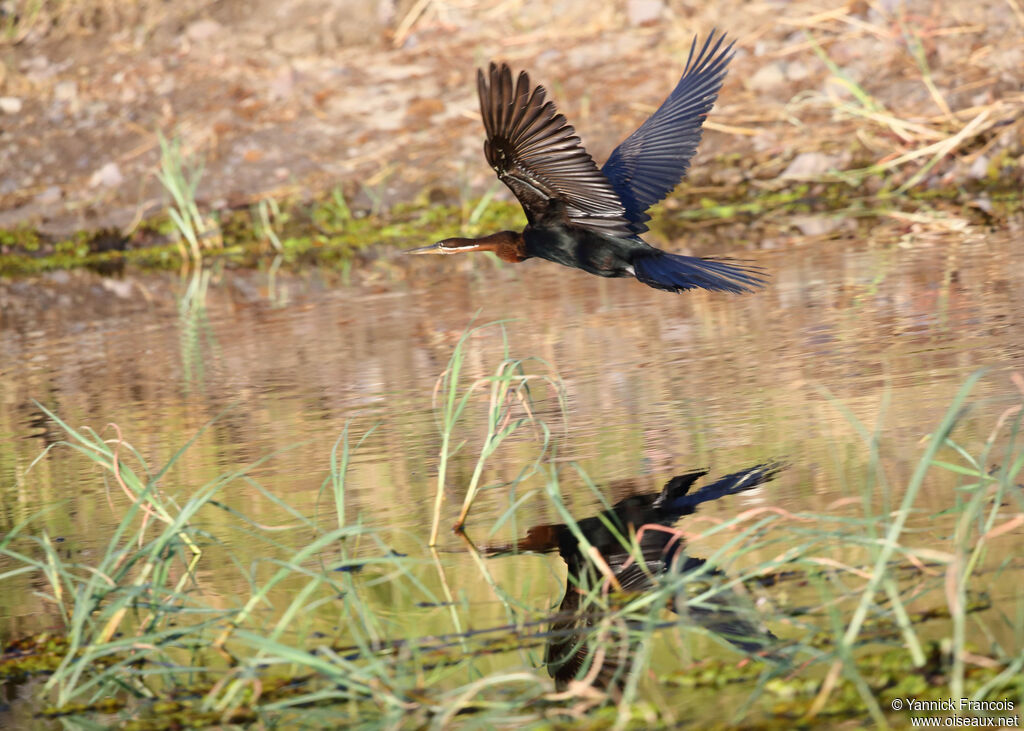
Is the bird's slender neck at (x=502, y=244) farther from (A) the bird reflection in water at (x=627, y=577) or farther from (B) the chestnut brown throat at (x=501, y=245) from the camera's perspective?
(A) the bird reflection in water at (x=627, y=577)

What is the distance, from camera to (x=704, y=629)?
2543mm

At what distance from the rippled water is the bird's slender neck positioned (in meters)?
0.48

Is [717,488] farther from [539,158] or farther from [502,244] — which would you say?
[502,244]

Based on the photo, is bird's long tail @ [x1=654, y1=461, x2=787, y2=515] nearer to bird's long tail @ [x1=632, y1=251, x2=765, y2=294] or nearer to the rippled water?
the rippled water

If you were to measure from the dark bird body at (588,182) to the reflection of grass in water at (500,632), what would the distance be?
41.6 inches

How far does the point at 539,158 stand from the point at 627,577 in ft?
5.36

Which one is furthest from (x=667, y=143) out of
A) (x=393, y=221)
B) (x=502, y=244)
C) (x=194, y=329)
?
(x=393, y=221)

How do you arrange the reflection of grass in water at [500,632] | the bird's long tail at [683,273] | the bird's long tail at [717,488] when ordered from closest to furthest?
the reflection of grass in water at [500,632] < the bird's long tail at [717,488] < the bird's long tail at [683,273]

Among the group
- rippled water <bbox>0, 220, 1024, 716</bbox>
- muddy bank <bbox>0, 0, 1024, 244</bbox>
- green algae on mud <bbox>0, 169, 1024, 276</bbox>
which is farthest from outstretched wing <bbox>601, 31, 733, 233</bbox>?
muddy bank <bbox>0, 0, 1024, 244</bbox>

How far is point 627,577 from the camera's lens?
3.04 meters

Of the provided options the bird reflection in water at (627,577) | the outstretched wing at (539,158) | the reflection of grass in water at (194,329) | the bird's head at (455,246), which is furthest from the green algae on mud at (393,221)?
the bird reflection in water at (627,577)

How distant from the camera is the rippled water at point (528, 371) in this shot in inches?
147

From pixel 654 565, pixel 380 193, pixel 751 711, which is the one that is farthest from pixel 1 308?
pixel 751 711

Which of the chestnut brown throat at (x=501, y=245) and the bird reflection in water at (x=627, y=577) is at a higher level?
the chestnut brown throat at (x=501, y=245)
